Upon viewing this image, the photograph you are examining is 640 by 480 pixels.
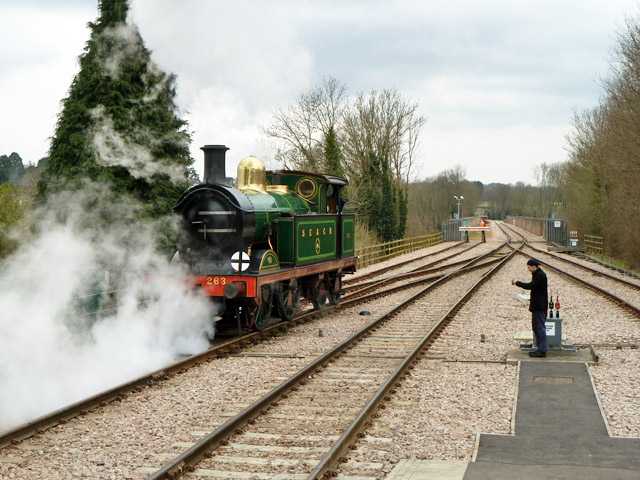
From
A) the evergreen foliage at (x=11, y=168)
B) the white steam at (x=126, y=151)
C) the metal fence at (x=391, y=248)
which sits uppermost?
the evergreen foliage at (x=11, y=168)

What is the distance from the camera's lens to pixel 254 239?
12.1 m

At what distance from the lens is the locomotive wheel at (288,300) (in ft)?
42.6

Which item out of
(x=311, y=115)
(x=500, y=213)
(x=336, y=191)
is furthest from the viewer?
(x=500, y=213)

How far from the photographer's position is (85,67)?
19.6 m

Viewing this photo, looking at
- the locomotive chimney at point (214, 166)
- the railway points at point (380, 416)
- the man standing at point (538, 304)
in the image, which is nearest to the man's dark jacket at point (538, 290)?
the man standing at point (538, 304)

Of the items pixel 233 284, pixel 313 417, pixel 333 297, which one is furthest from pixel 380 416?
pixel 333 297

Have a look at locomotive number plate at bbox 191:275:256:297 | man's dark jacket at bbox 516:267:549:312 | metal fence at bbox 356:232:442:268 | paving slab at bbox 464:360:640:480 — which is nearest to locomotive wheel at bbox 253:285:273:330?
locomotive number plate at bbox 191:275:256:297

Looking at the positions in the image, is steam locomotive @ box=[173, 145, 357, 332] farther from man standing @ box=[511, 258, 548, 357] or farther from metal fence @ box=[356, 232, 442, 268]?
metal fence @ box=[356, 232, 442, 268]

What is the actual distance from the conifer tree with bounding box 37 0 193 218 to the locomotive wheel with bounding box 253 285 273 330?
6.46 metres

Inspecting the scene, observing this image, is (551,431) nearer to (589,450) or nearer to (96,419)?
(589,450)

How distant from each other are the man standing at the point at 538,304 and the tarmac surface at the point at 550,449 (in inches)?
69.2

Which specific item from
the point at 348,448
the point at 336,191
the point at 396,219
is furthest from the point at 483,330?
the point at 396,219

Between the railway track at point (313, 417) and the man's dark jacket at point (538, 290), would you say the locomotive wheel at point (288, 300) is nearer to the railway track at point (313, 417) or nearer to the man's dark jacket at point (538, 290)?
the railway track at point (313, 417)

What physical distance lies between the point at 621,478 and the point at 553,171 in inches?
4355
